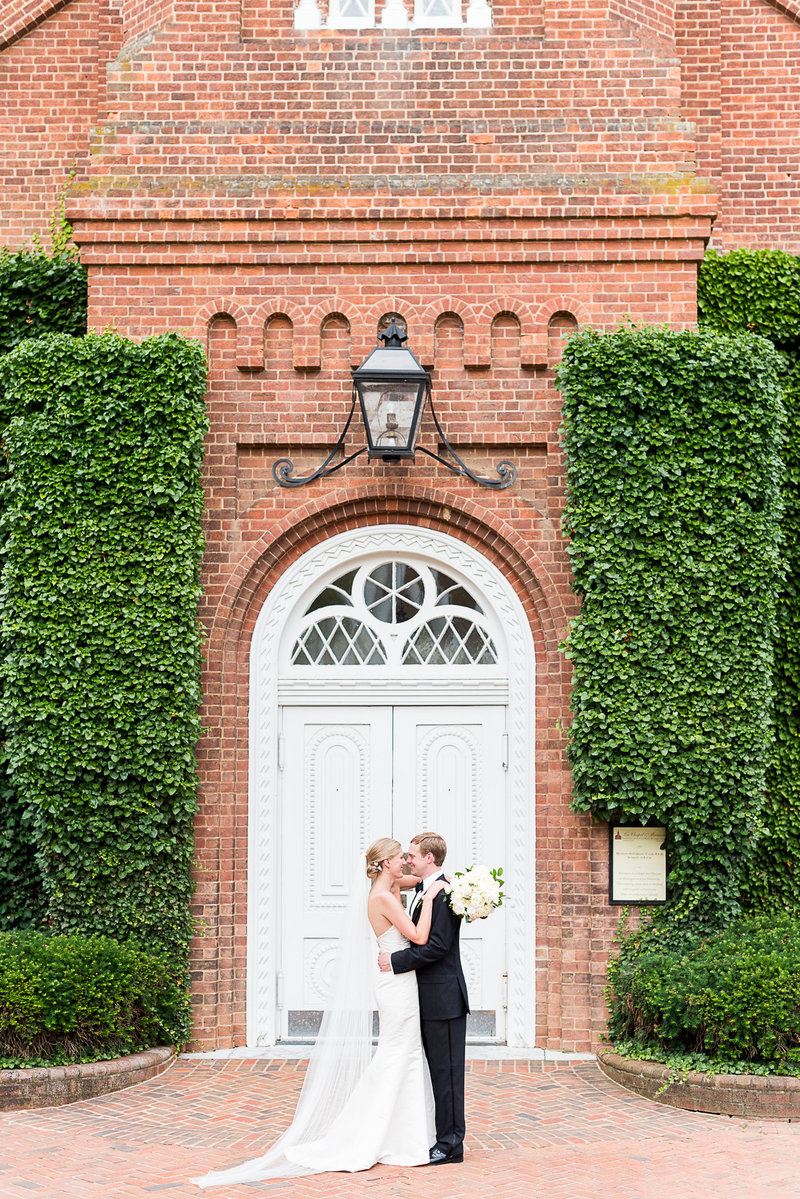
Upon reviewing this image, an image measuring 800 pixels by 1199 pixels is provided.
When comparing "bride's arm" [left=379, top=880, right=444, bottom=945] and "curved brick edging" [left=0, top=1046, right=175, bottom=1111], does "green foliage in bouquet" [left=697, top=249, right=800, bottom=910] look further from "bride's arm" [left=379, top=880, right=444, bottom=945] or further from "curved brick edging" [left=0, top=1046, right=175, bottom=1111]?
"curved brick edging" [left=0, top=1046, right=175, bottom=1111]

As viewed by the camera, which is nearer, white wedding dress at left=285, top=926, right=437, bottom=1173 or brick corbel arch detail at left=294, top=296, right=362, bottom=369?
white wedding dress at left=285, top=926, right=437, bottom=1173

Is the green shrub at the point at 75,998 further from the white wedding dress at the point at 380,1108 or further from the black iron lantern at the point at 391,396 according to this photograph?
the black iron lantern at the point at 391,396

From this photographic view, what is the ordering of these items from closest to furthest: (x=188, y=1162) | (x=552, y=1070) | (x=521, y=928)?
(x=188, y=1162)
(x=552, y=1070)
(x=521, y=928)

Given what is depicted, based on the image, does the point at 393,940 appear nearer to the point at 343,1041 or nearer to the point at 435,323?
the point at 343,1041

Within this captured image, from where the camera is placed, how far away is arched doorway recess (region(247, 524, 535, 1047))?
937cm

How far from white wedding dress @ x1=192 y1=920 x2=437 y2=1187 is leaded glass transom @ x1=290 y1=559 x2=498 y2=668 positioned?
3129 millimetres

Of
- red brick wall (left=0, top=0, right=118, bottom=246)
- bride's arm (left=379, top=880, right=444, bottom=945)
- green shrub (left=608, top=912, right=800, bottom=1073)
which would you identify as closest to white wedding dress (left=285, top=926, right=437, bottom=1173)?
bride's arm (left=379, top=880, right=444, bottom=945)

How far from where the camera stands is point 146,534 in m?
9.04

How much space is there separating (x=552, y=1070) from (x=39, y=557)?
530 centimetres

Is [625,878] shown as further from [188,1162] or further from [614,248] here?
[614,248]

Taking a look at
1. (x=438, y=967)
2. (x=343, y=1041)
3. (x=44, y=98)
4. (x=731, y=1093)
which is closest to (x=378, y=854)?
(x=438, y=967)

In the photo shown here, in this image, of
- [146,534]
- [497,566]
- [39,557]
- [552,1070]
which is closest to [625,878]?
[552,1070]

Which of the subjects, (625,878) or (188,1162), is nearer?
(188,1162)

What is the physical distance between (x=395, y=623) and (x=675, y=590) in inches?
87.7
